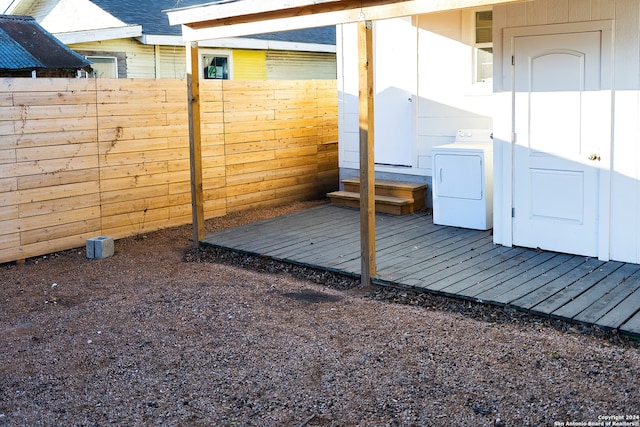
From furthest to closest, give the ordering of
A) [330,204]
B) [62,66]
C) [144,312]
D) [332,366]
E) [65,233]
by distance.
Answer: [62,66]
[330,204]
[65,233]
[144,312]
[332,366]

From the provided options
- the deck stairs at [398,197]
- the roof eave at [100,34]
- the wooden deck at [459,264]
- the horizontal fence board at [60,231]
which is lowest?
the wooden deck at [459,264]

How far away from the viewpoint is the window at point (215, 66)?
53.2 feet

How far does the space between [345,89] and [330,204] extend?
1.71m

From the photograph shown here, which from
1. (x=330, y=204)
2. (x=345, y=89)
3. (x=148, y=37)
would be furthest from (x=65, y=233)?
(x=148, y=37)

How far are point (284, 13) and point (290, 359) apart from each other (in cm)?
371

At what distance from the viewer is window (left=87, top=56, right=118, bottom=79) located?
14445 mm

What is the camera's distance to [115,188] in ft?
28.9

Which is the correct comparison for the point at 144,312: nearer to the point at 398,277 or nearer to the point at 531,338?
the point at 398,277

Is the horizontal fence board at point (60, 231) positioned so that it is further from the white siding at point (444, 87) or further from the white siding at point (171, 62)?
the white siding at point (171, 62)

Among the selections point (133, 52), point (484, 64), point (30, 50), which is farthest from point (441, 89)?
point (133, 52)

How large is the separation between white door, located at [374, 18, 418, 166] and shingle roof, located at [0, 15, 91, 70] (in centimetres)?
508

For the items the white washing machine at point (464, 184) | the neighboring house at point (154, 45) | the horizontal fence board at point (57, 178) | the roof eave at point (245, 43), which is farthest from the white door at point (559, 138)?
the neighboring house at point (154, 45)

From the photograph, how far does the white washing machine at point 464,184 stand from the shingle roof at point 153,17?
7.88 m

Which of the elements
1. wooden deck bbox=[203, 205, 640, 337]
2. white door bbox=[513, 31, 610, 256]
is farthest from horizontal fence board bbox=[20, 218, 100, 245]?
white door bbox=[513, 31, 610, 256]
